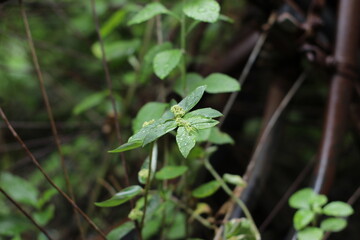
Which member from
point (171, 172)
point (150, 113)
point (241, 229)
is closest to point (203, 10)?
point (150, 113)

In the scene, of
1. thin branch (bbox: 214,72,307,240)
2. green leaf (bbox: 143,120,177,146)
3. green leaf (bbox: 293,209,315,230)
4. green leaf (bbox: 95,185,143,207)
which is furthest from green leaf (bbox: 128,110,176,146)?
thin branch (bbox: 214,72,307,240)

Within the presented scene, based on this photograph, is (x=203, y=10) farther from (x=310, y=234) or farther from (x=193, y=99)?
(x=310, y=234)

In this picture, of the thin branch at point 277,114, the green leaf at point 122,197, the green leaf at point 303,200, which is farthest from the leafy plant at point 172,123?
the thin branch at point 277,114

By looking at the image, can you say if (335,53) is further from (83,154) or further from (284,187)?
(83,154)

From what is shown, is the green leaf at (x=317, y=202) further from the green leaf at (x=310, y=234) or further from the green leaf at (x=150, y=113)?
Answer: the green leaf at (x=150, y=113)

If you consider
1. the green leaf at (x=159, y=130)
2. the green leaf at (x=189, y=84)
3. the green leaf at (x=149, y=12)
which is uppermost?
the green leaf at (x=149, y=12)

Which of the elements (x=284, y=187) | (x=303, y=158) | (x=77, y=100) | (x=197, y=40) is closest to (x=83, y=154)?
(x=77, y=100)

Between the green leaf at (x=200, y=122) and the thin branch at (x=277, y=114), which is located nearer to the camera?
the green leaf at (x=200, y=122)
